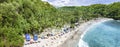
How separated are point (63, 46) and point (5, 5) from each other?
18299mm

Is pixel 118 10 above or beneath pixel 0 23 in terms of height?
beneath

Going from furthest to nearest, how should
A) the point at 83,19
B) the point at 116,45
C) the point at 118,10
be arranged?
the point at 118,10 → the point at 83,19 → the point at 116,45

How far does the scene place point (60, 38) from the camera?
244 feet

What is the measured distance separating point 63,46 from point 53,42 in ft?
13.9

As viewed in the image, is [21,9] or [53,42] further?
[21,9]

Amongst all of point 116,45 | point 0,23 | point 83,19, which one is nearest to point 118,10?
point 83,19

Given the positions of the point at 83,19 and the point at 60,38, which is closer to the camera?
the point at 60,38

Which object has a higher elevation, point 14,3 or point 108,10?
point 14,3

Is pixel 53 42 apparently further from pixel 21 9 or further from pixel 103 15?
pixel 103 15

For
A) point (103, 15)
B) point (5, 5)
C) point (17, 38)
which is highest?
point (5, 5)

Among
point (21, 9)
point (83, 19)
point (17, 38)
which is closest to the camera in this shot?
point (17, 38)

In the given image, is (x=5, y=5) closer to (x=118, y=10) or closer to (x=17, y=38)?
(x=17, y=38)

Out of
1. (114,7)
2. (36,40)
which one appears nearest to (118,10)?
(114,7)

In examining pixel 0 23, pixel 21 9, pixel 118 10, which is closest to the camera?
pixel 0 23
